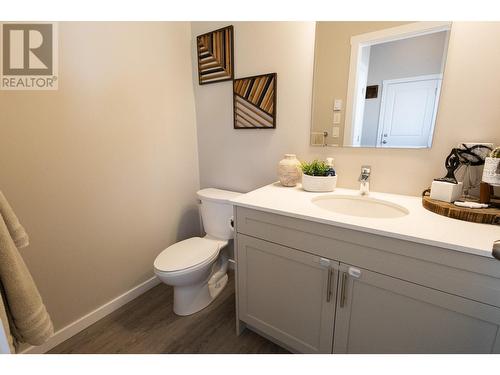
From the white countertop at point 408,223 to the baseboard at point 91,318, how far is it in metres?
1.17

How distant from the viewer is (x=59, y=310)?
1317mm

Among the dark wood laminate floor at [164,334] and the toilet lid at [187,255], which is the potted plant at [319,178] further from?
the dark wood laminate floor at [164,334]

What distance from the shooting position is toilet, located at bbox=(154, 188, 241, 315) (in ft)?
4.59

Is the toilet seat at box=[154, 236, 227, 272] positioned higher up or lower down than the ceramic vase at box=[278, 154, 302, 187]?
lower down

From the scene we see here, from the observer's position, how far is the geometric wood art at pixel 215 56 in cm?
161

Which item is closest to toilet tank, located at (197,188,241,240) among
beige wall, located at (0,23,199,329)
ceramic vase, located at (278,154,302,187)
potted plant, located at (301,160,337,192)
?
beige wall, located at (0,23,199,329)

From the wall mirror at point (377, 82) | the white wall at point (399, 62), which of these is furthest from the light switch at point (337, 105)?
the white wall at point (399, 62)

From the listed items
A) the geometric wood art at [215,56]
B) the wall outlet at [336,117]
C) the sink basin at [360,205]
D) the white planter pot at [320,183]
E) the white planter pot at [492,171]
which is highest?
the geometric wood art at [215,56]

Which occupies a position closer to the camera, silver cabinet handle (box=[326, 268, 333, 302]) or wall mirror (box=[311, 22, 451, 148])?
silver cabinet handle (box=[326, 268, 333, 302])

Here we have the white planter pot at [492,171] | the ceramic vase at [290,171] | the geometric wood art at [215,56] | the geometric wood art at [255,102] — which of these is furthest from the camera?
the geometric wood art at [215,56]

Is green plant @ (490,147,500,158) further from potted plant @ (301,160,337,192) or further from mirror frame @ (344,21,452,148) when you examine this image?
potted plant @ (301,160,337,192)

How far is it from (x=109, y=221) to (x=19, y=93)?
0.79 m
